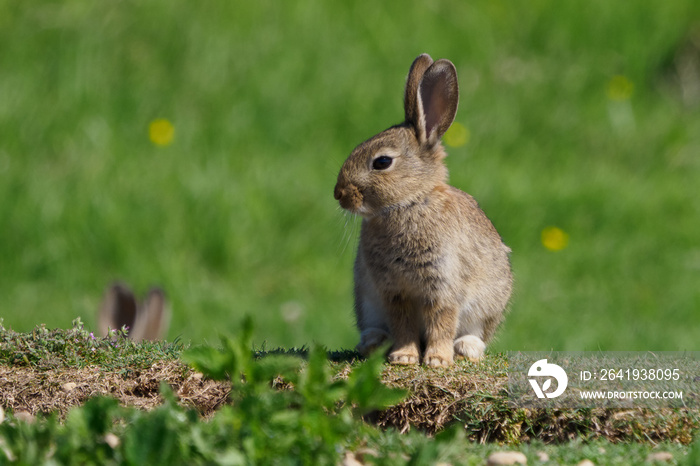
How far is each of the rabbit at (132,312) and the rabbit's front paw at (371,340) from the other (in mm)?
1157

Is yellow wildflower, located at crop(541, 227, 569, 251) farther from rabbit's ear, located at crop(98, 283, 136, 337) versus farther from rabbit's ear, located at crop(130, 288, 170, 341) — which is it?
rabbit's ear, located at crop(98, 283, 136, 337)

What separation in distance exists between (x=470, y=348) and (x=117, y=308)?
1.88m

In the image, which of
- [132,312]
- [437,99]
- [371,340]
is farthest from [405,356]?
[132,312]

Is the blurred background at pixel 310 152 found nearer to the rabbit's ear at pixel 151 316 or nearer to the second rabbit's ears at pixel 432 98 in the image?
the rabbit's ear at pixel 151 316

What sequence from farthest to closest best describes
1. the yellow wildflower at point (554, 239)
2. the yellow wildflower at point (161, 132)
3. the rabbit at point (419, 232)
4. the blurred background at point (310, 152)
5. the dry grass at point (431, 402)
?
the yellow wildflower at point (161, 132) < the yellow wildflower at point (554, 239) < the blurred background at point (310, 152) < the rabbit at point (419, 232) < the dry grass at point (431, 402)

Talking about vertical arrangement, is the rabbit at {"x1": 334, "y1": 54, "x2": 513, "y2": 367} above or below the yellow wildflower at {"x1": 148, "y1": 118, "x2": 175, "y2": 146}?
below

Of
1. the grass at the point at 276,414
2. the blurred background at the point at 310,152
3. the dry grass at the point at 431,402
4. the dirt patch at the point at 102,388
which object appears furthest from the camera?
the blurred background at the point at 310,152

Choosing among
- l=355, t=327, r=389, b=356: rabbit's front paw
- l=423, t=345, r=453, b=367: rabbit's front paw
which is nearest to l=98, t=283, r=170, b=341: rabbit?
l=355, t=327, r=389, b=356: rabbit's front paw

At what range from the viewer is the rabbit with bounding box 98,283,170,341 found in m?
5.22

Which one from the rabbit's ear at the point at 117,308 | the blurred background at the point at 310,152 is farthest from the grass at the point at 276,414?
the blurred background at the point at 310,152

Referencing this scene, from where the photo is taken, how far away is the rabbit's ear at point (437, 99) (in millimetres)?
4512

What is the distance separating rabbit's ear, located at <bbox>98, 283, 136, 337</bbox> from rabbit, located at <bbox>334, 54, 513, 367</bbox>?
1.32 metres

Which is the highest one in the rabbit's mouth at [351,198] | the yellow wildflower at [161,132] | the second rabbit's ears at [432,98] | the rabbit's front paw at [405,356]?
the yellow wildflower at [161,132]

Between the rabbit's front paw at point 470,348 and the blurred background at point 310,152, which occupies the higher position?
the blurred background at point 310,152
